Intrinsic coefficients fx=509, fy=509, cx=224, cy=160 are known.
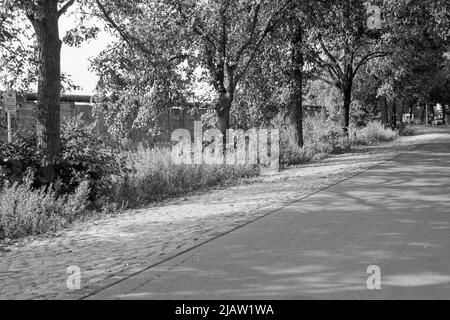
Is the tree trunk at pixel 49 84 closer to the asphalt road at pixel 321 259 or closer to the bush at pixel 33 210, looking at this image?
the bush at pixel 33 210

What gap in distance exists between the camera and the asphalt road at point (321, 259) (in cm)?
497

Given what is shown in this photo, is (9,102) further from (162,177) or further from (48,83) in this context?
(162,177)

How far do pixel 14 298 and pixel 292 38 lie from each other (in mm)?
18365

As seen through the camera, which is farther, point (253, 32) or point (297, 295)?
point (253, 32)

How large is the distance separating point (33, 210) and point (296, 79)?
50.0ft

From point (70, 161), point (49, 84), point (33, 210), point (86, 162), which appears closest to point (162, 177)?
point (86, 162)

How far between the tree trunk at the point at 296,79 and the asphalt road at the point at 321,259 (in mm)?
12418

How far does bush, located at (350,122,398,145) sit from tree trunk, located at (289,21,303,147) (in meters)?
8.36

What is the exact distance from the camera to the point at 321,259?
603cm

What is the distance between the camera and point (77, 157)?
37.1 feet

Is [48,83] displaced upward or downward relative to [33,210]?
upward
